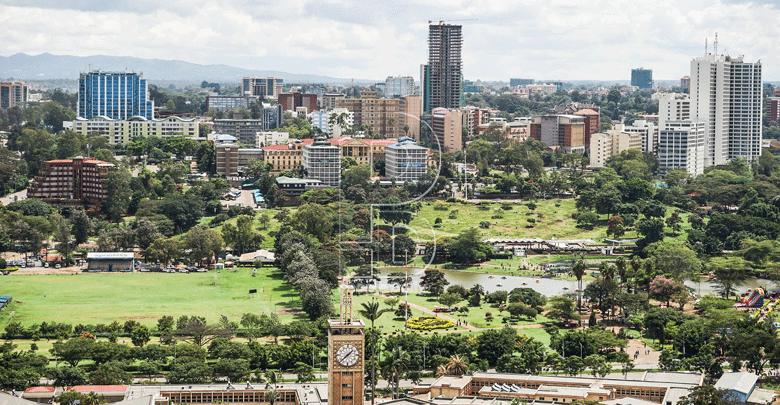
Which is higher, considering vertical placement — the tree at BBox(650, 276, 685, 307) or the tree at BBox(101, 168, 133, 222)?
the tree at BBox(101, 168, 133, 222)

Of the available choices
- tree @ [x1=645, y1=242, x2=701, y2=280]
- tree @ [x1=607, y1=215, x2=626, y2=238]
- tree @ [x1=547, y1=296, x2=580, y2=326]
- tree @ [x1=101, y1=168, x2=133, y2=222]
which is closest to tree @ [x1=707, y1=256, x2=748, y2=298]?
tree @ [x1=645, y1=242, x2=701, y2=280]

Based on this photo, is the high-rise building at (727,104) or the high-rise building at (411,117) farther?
the high-rise building at (727,104)

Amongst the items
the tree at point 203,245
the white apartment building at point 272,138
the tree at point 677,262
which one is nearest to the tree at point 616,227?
the tree at point 677,262

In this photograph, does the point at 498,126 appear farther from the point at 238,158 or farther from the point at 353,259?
the point at 353,259

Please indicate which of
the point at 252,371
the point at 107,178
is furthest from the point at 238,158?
the point at 252,371

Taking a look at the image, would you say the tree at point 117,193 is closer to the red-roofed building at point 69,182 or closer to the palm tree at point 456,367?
the red-roofed building at point 69,182

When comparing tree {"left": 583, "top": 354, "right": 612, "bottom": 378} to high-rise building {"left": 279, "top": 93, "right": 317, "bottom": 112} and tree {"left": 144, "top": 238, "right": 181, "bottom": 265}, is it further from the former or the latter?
high-rise building {"left": 279, "top": 93, "right": 317, "bottom": 112}
